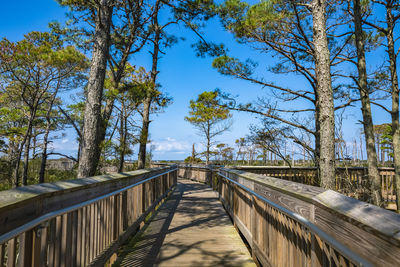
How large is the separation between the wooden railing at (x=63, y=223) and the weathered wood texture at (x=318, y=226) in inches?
67.9

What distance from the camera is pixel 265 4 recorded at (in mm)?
8984

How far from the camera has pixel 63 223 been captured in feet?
6.50

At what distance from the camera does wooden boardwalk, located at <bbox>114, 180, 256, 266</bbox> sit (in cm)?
332

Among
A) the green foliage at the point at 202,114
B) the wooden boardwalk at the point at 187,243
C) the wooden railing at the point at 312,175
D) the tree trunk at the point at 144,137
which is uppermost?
the green foliage at the point at 202,114

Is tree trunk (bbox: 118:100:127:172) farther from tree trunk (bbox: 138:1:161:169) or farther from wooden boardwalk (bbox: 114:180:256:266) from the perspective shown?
wooden boardwalk (bbox: 114:180:256:266)

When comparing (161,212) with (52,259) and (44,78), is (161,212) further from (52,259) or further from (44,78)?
(44,78)

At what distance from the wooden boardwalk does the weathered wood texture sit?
0.53 metres

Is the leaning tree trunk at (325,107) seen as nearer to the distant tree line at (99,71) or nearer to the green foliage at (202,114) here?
the distant tree line at (99,71)

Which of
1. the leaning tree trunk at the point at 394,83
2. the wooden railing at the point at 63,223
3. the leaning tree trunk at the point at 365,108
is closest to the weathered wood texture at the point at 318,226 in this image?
the wooden railing at the point at 63,223

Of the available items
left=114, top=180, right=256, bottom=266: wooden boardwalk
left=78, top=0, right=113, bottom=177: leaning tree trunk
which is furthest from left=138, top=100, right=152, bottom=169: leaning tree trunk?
left=114, top=180, right=256, bottom=266: wooden boardwalk

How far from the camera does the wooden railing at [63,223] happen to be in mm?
1416

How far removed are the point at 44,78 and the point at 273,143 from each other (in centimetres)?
1528

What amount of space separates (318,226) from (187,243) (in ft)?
9.05

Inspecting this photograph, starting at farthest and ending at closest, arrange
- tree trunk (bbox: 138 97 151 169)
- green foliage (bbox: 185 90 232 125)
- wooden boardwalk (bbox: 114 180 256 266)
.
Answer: green foliage (bbox: 185 90 232 125) < tree trunk (bbox: 138 97 151 169) < wooden boardwalk (bbox: 114 180 256 266)
